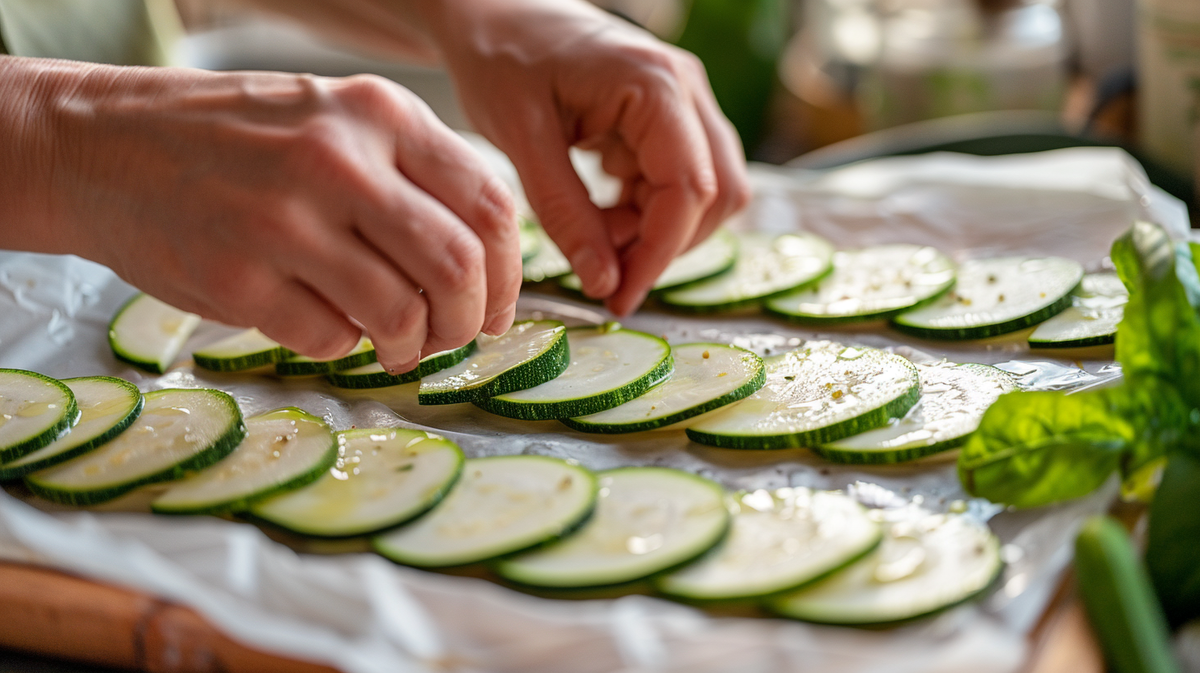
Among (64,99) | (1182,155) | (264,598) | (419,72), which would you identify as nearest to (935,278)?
(1182,155)

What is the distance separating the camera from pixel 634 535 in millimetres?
1550

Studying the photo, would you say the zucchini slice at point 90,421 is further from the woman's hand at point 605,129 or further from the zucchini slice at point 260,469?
the woman's hand at point 605,129

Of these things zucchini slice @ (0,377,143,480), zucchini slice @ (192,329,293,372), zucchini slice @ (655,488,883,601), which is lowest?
zucchini slice @ (192,329,293,372)

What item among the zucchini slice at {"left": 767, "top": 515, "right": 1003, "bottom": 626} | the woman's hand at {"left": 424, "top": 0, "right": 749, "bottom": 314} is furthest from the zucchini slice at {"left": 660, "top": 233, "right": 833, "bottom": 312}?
the zucchini slice at {"left": 767, "top": 515, "right": 1003, "bottom": 626}

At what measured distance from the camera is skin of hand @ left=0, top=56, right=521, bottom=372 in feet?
5.04

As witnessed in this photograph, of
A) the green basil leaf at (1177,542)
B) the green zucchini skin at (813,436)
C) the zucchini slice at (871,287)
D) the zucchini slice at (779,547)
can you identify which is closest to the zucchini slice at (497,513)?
the zucchini slice at (779,547)

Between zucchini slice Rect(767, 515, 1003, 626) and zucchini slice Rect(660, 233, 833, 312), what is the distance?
41.4 inches

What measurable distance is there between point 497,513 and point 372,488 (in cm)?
25

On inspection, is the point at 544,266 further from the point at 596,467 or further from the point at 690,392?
the point at 596,467

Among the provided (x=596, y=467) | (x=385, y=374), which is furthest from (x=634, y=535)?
(x=385, y=374)

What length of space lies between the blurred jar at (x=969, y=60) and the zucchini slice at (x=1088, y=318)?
1.58m

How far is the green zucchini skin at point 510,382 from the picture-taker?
205 cm

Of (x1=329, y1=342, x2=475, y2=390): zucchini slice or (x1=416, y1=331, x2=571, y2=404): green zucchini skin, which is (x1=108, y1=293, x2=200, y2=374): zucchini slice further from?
(x1=416, y1=331, x2=571, y2=404): green zucchini skin

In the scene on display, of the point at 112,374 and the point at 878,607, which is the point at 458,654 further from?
the point at 112,374
